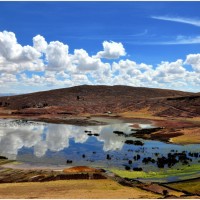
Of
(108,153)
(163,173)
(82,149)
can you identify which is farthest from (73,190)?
(82,149)

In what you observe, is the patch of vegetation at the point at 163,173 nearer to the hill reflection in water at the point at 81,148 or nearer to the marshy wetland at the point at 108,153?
the marshy wetland at the point at 108,153

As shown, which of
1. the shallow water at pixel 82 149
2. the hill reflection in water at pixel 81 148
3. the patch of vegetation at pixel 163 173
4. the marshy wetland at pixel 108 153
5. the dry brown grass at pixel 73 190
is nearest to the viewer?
the dry brown grass at pixel 73 190

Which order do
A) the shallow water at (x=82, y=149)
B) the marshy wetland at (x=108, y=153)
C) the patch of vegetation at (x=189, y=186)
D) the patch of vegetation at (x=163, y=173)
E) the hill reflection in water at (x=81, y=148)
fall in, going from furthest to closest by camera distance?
the hill reflection in water at (x=81, y=148)
the shallow water at (x=82, y=149)
the marshy wetland at (x=108, y=153)
the patch of vegetation at (x=163, y=173)
the patch of vegetation at (x=189, y=186)

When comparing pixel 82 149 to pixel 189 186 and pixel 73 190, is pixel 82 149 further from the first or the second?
pixel 73 190

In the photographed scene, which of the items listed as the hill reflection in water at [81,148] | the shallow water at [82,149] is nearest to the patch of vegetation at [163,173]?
→ the shallow water at [82,149]

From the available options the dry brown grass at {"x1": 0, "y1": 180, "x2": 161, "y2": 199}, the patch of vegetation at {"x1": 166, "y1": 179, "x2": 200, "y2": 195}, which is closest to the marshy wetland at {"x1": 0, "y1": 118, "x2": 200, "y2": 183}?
the patch of vegetation at {"x1": 166, "y1": 179, "x2": 200, "y2": 195}

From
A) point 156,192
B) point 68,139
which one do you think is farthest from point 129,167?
point 68,139

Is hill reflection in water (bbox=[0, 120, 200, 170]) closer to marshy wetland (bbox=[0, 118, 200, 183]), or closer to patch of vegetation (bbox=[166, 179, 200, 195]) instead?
marshy wetland (bbox=[0, 118, 200, 183])
